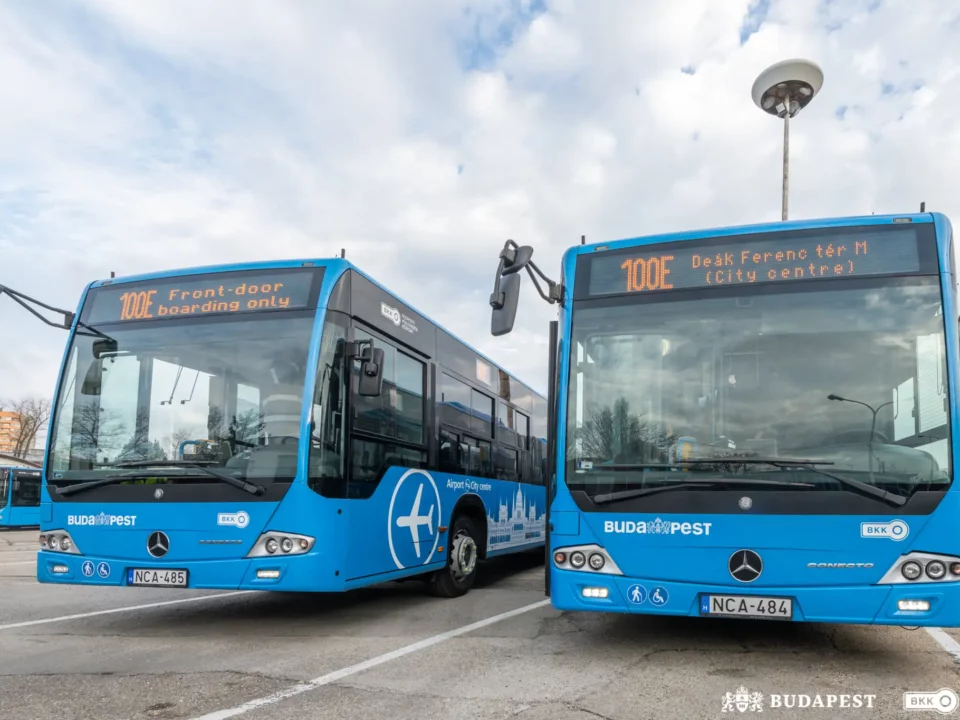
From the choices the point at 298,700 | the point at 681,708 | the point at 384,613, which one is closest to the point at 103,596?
the point at 384,613

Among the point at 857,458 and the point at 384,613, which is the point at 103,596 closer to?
the point at 384,613

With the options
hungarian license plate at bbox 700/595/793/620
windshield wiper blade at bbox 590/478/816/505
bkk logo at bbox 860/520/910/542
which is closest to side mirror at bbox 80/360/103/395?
windshield wiper blade at bbox 590/478/816/505

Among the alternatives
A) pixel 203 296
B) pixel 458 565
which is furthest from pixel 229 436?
pixel 458 565

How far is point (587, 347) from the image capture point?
6.62 meters

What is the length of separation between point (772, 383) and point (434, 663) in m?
3.11

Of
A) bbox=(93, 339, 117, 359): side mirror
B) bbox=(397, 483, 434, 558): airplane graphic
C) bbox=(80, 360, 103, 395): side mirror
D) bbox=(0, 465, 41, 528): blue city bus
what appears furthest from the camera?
bbox=(0, 465, 41, 528): blue city bus

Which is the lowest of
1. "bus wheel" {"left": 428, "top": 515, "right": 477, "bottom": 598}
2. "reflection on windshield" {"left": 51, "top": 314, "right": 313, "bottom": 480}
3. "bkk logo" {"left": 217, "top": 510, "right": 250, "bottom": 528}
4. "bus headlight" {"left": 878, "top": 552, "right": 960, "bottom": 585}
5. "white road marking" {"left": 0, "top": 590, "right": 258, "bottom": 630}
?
"white road marking" {"left": 0, "top": 590, "right": 258, "bottom": 630}

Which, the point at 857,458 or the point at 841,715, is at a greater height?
the point at 857,458

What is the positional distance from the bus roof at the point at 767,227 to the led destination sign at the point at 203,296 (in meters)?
2.42

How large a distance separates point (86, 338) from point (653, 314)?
4988 mm

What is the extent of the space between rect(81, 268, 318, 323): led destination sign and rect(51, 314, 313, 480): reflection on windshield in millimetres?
134

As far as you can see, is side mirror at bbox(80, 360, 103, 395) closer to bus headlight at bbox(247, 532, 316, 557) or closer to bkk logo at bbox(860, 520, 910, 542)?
bus headlight at bbox(247, 532, 316, 557)

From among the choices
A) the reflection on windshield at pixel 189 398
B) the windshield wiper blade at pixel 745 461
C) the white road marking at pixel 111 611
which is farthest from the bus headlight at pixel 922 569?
the white road marking at pixel 111 611

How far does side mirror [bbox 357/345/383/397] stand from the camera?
283 inches
